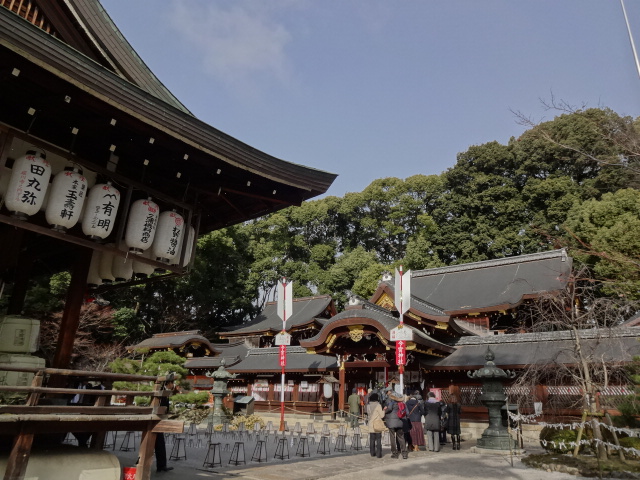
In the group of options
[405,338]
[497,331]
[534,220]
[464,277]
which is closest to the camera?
[405,338]

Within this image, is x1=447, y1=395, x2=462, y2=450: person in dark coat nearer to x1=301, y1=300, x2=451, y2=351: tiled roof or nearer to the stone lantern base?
the stone lantern base

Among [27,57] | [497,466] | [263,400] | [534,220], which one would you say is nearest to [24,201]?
[27,57]

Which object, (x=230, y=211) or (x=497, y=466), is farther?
(x=497, y=466)

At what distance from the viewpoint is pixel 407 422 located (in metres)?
12.5

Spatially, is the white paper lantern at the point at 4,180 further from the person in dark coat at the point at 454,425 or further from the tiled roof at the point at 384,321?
the tiled roof at the point at 384,321

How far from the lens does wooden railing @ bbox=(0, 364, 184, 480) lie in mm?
4848

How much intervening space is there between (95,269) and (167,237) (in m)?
1.82

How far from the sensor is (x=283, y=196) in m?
8.12

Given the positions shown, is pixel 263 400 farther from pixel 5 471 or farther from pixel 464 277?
pixel 5 471

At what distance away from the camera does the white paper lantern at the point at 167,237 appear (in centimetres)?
702

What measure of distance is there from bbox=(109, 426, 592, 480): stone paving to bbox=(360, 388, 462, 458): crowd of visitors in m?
0.43

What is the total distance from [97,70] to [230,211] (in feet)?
13.1

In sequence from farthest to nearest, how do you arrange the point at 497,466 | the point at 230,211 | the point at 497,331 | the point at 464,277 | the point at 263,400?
the point at 464,277 < the point at 263,400 < the point at 497,331 < the point at 497,466 < the point at 230,211

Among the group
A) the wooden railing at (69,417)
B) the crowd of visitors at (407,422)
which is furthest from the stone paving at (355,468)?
the wooden railing at (69,417)
